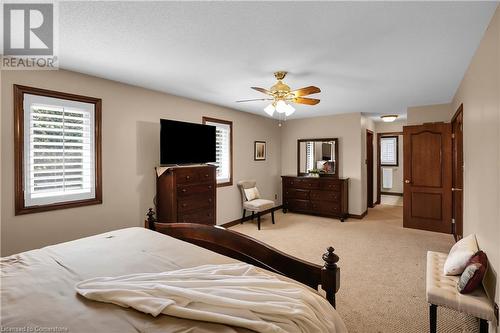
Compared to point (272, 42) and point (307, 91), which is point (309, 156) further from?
point (272, 42)

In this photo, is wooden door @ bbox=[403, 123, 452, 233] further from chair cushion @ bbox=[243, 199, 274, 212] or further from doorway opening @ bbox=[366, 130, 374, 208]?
chair cushion @ bbox=[243, 199, 274, 212]

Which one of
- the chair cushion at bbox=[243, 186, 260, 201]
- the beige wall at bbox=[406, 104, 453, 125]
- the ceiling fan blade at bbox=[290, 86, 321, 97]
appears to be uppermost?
the beige wall at bbox=[406, 104, 453, 125]

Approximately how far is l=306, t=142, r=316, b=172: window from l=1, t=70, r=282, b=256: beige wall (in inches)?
100

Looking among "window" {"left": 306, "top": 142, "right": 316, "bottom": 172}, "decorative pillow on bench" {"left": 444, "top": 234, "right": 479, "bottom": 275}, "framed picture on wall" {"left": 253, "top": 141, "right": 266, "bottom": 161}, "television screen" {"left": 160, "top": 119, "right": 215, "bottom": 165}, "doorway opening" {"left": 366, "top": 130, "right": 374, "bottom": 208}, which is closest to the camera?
"decorative pillow on bench" {"left": 444, "top": 234, "right": 479, "bottom": 275}

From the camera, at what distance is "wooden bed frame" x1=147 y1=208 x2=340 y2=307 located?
146 centimetres

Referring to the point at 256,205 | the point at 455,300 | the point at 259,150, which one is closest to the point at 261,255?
the point at 455,300

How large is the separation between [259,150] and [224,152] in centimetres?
115

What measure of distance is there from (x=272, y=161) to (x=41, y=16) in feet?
17.5

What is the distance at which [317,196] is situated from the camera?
602cm

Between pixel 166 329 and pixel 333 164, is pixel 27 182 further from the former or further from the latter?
pixel 333 164

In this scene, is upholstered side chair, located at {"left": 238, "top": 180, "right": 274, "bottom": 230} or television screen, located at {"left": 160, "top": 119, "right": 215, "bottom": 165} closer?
television screen, located at {"left": 160, "top": 119, "right": 215, "bottom": 165}

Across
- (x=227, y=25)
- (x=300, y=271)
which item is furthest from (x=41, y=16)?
(x=300, y=271)

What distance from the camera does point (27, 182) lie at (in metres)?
2.71

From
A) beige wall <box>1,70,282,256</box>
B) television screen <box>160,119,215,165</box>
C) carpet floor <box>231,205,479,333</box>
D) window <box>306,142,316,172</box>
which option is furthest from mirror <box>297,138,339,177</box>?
television screen <box>160,119,215,165</box>
